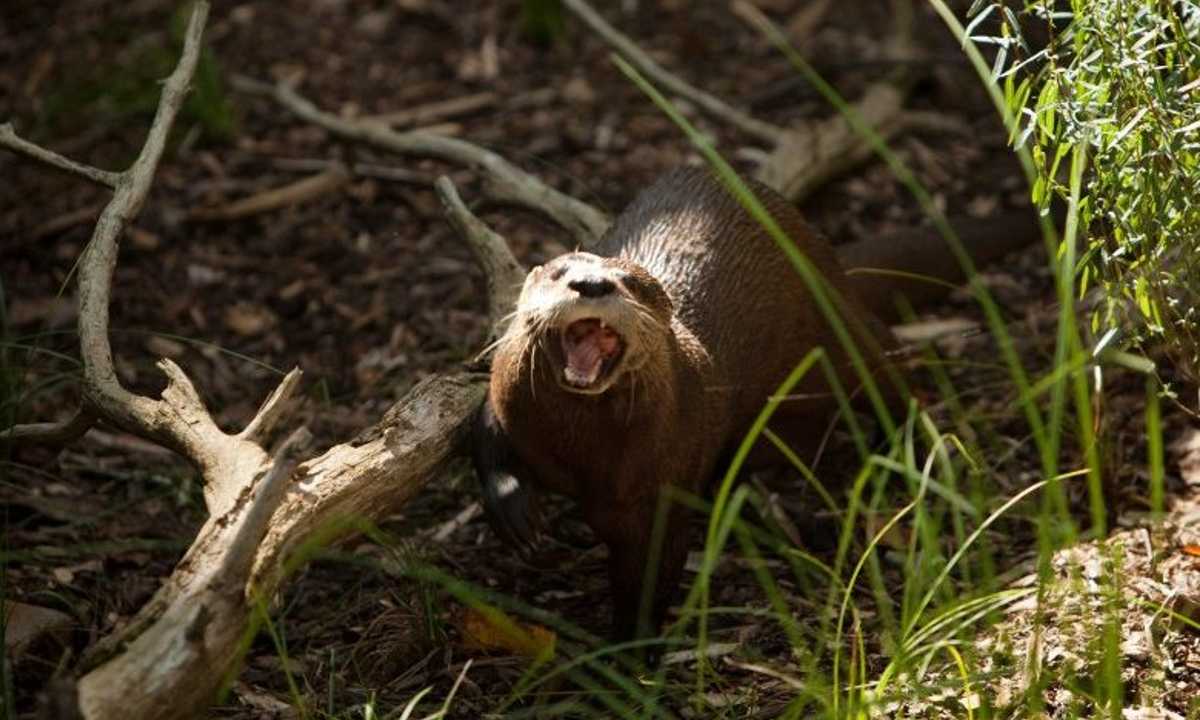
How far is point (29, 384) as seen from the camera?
377cm

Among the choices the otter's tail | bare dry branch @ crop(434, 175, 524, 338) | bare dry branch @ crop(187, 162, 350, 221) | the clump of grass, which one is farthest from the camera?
bare dry branch @ crop(187, 162, 350, 221)

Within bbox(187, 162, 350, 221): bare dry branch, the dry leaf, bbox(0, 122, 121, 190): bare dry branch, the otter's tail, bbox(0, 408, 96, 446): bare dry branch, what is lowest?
the dry leaf

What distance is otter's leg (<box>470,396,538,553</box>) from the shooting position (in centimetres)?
302

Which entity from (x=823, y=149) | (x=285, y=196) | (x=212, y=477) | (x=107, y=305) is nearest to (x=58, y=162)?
(x=107, y=305)

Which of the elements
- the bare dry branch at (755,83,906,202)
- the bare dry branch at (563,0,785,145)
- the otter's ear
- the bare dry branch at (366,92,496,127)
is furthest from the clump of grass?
the bare dry branch at (366,92,496,127)

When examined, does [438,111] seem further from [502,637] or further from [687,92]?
[502,637]

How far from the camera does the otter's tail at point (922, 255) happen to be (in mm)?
4051

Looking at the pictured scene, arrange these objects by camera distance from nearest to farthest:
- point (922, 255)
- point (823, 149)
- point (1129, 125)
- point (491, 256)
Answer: point (1129, 125)
point (491, 256)
point (922, 255)
point (823, 149)

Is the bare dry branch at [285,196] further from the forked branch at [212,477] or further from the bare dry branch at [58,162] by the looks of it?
the bare dry branch at [58,162]

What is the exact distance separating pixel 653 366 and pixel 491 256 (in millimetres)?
856

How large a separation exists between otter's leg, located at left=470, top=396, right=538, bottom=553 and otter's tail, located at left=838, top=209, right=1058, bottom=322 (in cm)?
115

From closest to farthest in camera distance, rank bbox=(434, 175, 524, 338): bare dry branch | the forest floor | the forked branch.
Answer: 1. the forked branch
2. the forest floor
3. bbox=(434, 175, 524, 338): bare dry branch

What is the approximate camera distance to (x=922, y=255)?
417 centimetres

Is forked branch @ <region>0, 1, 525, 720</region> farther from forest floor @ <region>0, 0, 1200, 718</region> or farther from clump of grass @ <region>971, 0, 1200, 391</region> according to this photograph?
clump of grass @ <region>971, 0, 1200, 391</region>
